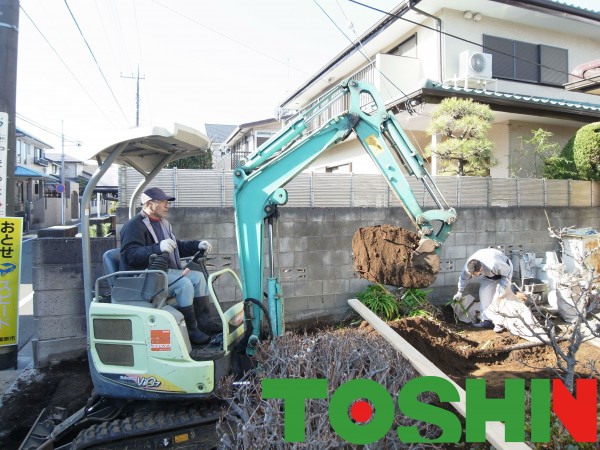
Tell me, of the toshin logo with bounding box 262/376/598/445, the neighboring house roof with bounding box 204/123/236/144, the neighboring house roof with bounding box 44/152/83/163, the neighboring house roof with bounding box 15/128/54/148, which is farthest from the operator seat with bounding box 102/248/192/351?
the neighboring house roof with bounding box 44/152/83/163

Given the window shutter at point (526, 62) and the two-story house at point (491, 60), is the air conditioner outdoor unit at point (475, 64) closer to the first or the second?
the two-story house at point (491, 60)

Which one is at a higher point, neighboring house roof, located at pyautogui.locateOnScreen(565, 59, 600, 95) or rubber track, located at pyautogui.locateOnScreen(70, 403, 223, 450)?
neighboring house roof, located at pyautogui.locateOnScreen(565, 59, 600, 95)

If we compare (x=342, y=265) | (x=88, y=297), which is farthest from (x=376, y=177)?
(x=88, y=297)

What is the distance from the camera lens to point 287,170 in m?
4.12

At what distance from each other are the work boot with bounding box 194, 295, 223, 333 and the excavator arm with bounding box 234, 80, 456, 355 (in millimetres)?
336

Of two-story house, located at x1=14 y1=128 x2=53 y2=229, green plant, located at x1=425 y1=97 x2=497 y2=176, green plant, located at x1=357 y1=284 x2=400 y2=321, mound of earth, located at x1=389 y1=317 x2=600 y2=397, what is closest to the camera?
mound of earth, located at x1=389 y1=317 x2=600 y2=397

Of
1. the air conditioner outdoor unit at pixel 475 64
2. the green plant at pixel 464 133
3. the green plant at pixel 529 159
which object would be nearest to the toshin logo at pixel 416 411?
the green plant at pixel 464 133

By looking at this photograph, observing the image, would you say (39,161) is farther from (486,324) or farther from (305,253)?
(486,324)

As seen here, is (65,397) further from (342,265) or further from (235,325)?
(342,265)

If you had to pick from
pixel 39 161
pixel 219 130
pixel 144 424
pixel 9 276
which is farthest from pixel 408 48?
pixel 39 161

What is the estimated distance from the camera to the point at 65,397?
439cm

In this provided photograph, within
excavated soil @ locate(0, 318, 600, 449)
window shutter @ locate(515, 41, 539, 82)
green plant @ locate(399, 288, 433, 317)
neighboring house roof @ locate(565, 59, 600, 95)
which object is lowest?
excavated soil @ locate(0, 318, 600, 449)

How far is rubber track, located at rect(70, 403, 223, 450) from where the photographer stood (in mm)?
3027

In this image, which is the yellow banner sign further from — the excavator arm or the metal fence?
the excavator arm
